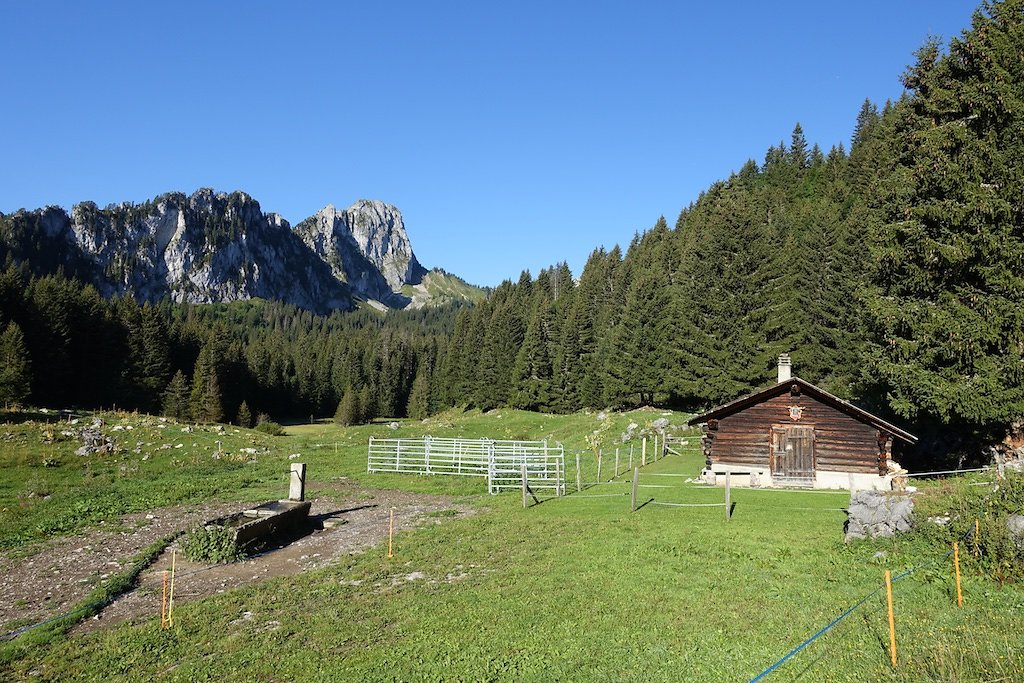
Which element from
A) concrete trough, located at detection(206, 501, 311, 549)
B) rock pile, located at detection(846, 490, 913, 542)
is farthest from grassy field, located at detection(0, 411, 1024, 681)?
concrete trough, located at detection(206, 501, 311, 549)

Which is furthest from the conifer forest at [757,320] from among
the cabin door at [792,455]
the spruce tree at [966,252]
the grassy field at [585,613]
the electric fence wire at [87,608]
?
the electric fence wire at [87,608]

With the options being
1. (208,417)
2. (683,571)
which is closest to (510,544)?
(683,571)

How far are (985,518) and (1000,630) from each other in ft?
11.6

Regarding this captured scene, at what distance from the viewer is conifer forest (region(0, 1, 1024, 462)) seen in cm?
2262

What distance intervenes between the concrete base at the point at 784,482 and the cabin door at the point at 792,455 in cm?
21

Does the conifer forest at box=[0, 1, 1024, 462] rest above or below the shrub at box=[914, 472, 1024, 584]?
above

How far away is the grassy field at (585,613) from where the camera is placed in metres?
9.39

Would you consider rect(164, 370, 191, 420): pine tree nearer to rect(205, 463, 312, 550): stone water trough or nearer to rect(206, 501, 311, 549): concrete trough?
rect(205, 463, 312, 550): stone water trough

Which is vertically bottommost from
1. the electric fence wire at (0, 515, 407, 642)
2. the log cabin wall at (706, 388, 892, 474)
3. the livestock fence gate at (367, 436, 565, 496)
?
the electric fence wire at (0, 515, 407, 642)

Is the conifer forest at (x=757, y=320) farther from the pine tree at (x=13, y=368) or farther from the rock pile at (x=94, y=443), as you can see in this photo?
the rock pile at (x=94, y=443)

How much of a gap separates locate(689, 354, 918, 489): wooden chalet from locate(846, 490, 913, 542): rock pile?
40.2ft

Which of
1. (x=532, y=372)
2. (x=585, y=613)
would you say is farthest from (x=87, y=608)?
(x=532, y=372)

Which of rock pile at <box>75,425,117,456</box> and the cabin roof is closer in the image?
the cabin roof

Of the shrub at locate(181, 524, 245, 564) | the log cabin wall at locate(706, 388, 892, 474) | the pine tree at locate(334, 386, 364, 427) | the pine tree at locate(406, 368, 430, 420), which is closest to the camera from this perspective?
the shrub at locate(181, 524, 245, 564)
